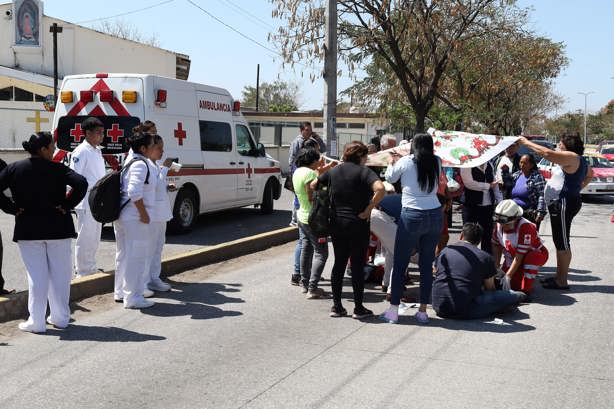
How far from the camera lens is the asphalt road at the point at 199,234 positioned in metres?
9.01

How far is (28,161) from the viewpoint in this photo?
6094mm

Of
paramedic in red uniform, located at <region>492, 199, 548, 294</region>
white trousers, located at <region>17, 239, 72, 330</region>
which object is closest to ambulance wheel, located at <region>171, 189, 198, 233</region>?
white trousers, located at <region>17, 239, 72, 330</region>

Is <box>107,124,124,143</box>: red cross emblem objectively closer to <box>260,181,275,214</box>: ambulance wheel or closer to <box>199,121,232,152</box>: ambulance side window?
<box>199,121,232,152</box>: ambulance side window

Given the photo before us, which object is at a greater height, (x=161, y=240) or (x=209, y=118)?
(x=209, y=118)

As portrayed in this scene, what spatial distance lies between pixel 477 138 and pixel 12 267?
6030 mm

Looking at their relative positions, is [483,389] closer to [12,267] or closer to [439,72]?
[12,267]

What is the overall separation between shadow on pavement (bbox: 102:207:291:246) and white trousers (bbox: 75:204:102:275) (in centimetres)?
313

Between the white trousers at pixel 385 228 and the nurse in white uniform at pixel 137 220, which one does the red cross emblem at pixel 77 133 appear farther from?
the white trousers at pixel 385 228

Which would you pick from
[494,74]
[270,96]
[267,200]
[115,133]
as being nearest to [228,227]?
[267,200]

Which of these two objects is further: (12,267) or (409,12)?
(409,12)

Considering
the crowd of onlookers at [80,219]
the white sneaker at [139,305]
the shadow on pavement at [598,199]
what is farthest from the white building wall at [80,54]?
the white sneaker at [139,305]

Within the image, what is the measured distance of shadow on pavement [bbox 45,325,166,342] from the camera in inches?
237

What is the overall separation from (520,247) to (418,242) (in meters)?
1.60

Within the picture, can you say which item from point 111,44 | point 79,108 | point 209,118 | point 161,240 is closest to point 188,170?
point 209,118
